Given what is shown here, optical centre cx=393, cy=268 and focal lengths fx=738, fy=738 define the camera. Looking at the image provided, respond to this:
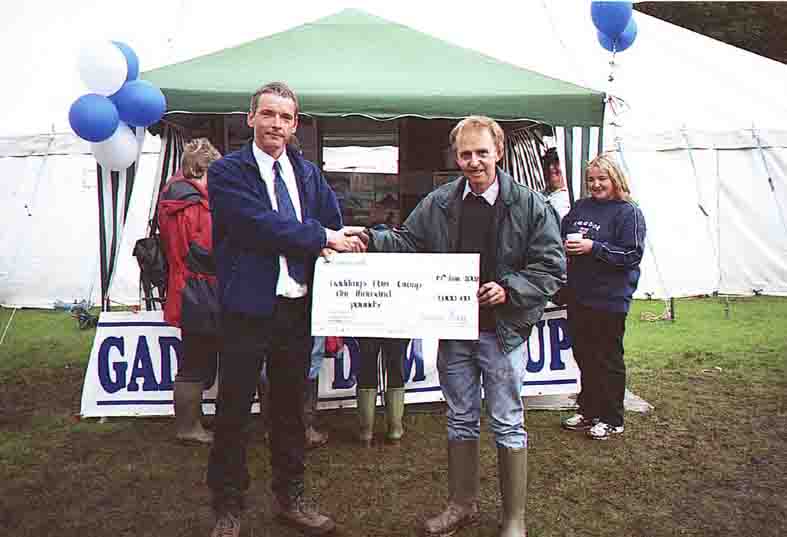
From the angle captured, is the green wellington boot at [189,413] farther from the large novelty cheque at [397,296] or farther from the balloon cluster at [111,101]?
the large novelty cheque at [397,296]

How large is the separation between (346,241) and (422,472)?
1554 mm

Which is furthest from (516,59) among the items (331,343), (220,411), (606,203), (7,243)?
(7,243)

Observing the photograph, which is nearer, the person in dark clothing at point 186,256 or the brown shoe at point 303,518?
the brown shoe at point 303,518

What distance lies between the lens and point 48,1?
8.51 m

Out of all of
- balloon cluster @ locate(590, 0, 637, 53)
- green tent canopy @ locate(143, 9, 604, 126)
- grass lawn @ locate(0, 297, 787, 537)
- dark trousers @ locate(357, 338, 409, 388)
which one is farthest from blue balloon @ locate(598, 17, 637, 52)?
dark trousers @ locate(357, 338, 409, 388)

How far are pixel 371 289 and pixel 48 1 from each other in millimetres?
7582

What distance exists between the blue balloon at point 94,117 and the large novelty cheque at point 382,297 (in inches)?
79.5

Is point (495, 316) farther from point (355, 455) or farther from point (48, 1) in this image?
point (48, 1)

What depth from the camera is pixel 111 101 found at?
4203 mm

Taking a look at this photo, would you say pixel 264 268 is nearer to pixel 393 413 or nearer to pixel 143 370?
pixel 393 413

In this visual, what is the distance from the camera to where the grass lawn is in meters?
3.22

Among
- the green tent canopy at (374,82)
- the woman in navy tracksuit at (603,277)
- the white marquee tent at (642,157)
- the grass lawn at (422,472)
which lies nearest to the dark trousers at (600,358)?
the woman in navy tracksuit at (603,277)

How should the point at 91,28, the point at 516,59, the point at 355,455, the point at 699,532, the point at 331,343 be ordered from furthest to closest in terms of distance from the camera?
the point at 91,28, the point at 516,59, the point at 331,343, the point at 355,455, the point at 699,532

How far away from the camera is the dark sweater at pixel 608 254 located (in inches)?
164
